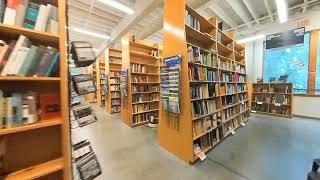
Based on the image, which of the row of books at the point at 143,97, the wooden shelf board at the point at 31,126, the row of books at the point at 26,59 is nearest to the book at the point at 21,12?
the row of books at the point at 26,59

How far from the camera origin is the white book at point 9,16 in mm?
1105

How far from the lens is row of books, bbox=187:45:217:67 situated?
2.68 metres

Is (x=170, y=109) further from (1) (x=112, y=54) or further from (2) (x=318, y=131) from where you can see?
(1) (x=112, y=54)

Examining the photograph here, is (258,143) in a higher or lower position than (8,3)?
lower

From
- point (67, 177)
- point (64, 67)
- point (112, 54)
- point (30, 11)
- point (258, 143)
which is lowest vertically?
point (258, 143)

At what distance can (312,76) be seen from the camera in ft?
18.7

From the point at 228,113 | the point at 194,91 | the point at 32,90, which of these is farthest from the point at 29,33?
the point at 228,113

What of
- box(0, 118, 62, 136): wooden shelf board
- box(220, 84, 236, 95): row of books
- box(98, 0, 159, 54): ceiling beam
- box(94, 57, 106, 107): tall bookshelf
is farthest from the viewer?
box(94, 57, 106, 107): tall bookshelf

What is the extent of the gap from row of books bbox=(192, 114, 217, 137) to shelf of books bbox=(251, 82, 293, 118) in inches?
176

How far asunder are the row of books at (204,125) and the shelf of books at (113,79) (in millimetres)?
4655

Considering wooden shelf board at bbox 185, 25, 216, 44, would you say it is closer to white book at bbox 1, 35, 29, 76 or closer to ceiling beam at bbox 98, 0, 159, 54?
ceiling beam at bbox 98, 0, 159, 54

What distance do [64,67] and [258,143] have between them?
3.81 meters

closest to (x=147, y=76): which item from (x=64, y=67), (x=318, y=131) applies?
(x=64, y=67)

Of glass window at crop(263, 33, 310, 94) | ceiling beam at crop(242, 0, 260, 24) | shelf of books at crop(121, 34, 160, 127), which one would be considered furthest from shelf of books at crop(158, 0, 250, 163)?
glass window at crop(263, 33, 310, 94)
